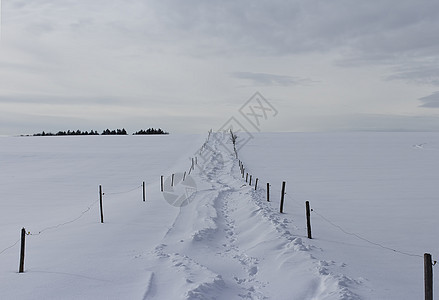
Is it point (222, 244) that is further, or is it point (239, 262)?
point (222, 244)

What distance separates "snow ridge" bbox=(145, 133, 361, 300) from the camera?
6.68m

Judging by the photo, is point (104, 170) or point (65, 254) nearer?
point (65, 254)

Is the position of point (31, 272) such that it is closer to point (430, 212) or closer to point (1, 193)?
point (430, 212)

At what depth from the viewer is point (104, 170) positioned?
114 ft

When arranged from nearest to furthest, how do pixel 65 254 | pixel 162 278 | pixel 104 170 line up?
pixel 162 278 → pixel 65 254 → pixel 104 170

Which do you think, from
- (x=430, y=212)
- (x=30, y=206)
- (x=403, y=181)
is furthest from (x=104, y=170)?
(x=430, y=212)

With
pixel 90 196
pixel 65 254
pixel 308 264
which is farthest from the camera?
pixel 90 196

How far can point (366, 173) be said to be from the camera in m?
28.4

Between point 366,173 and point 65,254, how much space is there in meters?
25.0

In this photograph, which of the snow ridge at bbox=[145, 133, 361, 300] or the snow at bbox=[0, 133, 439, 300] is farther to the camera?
the snow at bbox=[0, 133, 439, 300]

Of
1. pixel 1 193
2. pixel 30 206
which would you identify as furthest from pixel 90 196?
pixel 1 193

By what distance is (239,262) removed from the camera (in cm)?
858

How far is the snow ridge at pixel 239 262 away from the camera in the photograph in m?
6.68

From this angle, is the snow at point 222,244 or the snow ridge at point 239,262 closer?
the snow ridge at point 239,262
